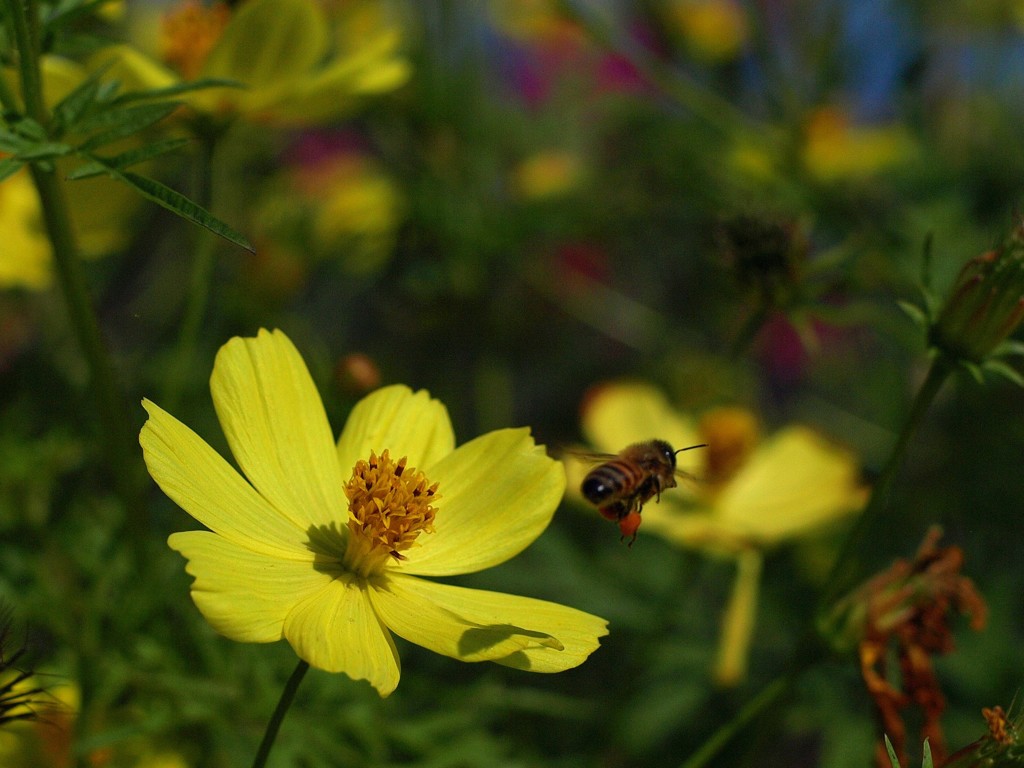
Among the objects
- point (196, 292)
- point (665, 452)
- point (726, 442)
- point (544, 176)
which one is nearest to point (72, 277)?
point (196, 292)

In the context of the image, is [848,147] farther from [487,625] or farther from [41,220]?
[487,625]

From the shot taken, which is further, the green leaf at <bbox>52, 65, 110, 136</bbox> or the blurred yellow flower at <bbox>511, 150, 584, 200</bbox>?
the blurred yellow flower at <bbox>511, 150, 584, 200</bbox>

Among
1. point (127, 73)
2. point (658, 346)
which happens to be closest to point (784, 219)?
point (127, 73)

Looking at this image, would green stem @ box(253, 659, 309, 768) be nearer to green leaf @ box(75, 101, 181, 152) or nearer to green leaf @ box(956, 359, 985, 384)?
green leaf @ box(75, 101, 181, 152)

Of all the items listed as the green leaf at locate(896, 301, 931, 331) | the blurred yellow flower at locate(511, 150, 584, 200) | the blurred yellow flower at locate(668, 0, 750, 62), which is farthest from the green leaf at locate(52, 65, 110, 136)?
the blurred yellow flower at locate(668, 0, 750, 62)

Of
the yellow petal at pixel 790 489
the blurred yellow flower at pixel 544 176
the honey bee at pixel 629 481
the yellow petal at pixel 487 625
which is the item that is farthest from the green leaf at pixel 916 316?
the blurred yellow flower at pixel 544 176

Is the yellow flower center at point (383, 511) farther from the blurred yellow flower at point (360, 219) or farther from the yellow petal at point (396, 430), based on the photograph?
the blurred yellow flower at point (360, 219)
